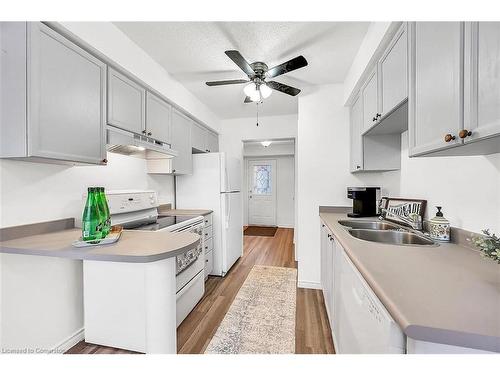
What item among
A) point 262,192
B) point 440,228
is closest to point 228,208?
point 440,228

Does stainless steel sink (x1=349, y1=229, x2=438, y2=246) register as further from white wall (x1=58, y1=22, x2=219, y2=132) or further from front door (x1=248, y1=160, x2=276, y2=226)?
front door (x1=248, y1=160, x2=276, y2=226)

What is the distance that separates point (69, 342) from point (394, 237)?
252cm

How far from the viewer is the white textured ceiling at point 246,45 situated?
1.65 metres

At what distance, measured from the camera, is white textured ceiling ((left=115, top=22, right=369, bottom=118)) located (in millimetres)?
1654

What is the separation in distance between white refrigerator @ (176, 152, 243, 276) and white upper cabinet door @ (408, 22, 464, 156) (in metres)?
2.23

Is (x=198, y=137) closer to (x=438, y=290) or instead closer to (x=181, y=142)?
(x=181, y=142)

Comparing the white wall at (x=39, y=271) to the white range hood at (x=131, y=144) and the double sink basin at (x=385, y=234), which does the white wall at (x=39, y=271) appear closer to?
the white range hood at (x=131, y=144)

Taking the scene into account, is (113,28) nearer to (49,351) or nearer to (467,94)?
(467,94)

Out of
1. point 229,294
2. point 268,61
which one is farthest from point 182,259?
point 268,61

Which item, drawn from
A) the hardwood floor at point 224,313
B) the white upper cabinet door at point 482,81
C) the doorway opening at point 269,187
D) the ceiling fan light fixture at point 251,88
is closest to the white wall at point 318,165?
the hardwood floor at point 224,313

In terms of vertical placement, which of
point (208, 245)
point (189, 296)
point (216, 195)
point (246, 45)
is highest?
point (246, 45)

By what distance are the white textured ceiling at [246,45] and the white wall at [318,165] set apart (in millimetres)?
275

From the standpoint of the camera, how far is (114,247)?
1.16 metres

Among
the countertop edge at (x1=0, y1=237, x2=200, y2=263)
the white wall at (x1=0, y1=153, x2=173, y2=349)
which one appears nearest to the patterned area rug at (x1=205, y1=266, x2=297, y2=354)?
the countertop edge at (x1=0, y1=237, x2=200, y2=263)
